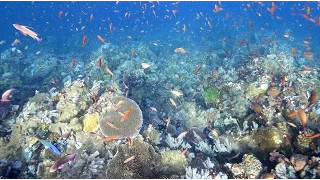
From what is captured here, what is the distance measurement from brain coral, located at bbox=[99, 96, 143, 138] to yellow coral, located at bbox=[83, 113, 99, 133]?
23 centimetres

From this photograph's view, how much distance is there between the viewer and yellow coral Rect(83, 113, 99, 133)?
6555mm

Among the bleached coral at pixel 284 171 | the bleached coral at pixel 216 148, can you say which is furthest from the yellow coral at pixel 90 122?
the bleached coral at pixel 284 171

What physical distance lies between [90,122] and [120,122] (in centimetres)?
94

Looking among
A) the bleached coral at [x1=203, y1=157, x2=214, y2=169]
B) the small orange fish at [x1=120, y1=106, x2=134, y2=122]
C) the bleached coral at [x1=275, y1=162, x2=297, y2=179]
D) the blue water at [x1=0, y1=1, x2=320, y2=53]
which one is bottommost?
the blue water at [x1=0, y1=1, x2=320, y2=53]

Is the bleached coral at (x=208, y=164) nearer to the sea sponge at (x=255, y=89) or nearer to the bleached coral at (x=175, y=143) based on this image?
the bleached coral at (x=175, y=143)

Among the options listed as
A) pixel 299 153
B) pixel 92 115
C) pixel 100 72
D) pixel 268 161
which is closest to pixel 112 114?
pixel 92 115

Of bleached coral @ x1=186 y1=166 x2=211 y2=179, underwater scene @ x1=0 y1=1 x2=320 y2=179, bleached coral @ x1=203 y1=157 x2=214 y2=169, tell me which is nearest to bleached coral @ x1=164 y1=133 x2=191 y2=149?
underwater scene @ x1=0 y1=1 x2=320 y2=179

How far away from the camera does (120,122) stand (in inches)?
248

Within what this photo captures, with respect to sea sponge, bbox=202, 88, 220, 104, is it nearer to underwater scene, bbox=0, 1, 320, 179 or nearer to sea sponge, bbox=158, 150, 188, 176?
underwater scene, bbox=0, 1, 320, 179

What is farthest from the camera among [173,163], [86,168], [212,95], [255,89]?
[212,95]

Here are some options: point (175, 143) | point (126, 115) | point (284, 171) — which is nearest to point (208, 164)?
point (175, 143)

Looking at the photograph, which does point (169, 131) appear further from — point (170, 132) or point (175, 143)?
point (175, 143)

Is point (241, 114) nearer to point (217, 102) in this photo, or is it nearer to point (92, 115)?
point (217, 102)

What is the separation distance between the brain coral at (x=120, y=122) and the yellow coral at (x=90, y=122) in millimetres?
228
